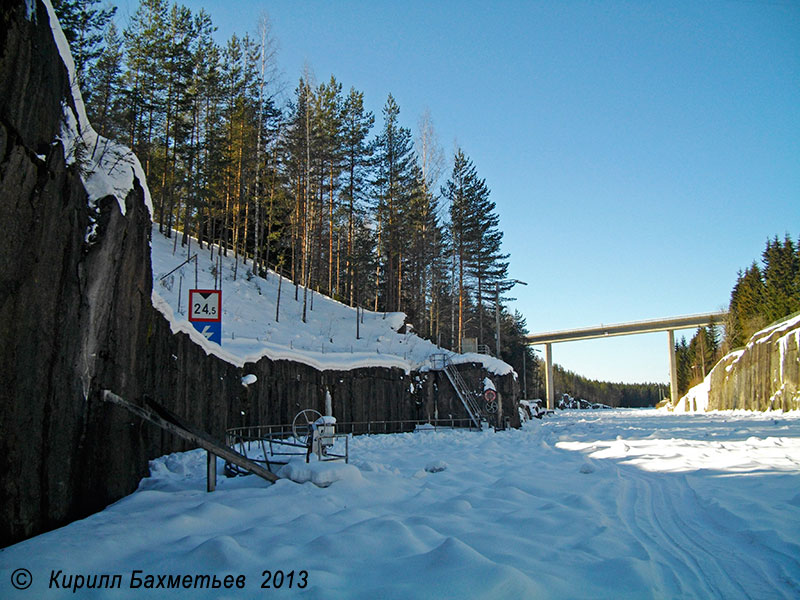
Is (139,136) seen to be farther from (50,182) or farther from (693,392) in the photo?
(693,392)

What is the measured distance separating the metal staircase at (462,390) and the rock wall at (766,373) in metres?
19.4

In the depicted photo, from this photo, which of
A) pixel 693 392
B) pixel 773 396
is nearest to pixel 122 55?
pixel 773 396

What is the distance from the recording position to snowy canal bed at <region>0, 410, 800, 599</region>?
13.5ft

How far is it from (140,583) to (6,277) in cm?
298

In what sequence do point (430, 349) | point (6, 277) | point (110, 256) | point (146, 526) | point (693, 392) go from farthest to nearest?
point (693, 392)
point (430, 349)
point (110, 256)
point (146, 526)
point (6, 277)

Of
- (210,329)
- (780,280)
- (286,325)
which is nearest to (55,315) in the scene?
(210,329)

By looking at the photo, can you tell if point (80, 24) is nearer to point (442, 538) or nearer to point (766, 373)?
point (442, 538)

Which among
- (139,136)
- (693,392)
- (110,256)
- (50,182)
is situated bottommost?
(693,392)

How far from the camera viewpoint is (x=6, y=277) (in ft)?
16.2

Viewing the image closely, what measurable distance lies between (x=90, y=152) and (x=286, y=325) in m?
21.1

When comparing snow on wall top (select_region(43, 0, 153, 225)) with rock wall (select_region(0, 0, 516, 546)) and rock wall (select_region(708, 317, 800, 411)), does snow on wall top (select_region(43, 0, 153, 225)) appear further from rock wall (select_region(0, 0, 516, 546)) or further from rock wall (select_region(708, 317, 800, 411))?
rock wall (select_region(708, 317, 800, 411))

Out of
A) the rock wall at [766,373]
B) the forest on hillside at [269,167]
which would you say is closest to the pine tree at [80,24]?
the forest on hillside at [269,167]

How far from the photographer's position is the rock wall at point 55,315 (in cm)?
502

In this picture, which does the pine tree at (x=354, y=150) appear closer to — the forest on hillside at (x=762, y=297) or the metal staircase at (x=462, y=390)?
the metal staircase at (x=462, y=390)
